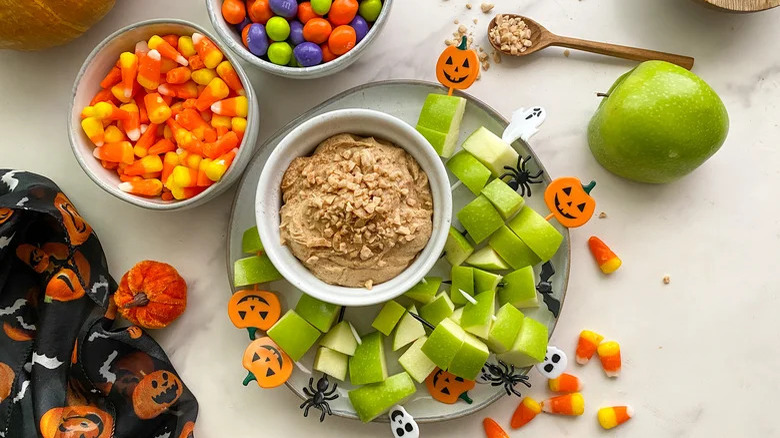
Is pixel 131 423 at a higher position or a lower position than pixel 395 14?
lower

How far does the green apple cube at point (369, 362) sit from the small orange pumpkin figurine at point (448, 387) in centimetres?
14

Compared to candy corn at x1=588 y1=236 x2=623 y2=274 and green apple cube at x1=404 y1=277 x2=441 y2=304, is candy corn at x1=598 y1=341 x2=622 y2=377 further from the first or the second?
green apple cube at x1=404 y1=277 x2=441 y2=304

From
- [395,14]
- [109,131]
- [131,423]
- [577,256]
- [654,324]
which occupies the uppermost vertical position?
[395,14]

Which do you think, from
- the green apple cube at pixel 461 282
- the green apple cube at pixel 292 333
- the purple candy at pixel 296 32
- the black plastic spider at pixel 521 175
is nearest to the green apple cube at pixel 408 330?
the green apple cube at pixel 461 282

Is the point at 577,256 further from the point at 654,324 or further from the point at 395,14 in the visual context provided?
the point at 395,14

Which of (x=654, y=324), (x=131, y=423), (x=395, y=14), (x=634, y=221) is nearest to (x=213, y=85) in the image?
(x=395, y=14)

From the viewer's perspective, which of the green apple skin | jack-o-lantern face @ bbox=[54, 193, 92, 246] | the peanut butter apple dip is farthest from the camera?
jack-o-lantern face @ bbox=[54, 193, 92, 246]

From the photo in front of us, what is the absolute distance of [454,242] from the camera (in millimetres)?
1735

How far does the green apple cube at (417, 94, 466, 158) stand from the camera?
1702mm

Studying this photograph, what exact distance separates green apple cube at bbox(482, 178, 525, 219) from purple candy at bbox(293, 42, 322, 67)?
0.55m

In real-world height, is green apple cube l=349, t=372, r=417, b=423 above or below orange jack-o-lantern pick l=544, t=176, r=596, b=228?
below

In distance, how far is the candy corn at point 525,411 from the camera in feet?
6.14

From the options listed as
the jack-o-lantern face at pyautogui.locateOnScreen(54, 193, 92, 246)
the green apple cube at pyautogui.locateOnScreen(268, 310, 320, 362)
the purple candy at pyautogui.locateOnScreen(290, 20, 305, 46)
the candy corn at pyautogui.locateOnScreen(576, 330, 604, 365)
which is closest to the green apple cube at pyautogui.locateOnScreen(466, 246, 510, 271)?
the candy corn at pyautogui.locateOnScreen(576, 330, 604, 365)

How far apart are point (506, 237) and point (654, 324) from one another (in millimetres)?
559
